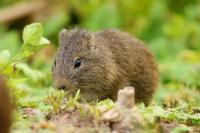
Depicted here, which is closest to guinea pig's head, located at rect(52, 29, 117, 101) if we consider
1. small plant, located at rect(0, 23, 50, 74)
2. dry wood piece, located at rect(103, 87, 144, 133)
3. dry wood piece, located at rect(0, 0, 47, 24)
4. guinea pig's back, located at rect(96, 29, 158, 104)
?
guinea pig's back, located at rect(96, 29, 158, 104)

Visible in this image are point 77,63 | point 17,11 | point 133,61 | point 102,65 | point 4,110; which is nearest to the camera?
point 4,110

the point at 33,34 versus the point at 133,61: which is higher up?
the point at 33,34

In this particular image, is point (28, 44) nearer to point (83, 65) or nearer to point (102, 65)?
point (83, 65)

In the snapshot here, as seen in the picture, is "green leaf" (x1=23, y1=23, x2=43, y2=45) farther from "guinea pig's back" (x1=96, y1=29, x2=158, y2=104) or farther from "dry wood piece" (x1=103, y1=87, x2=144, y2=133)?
"guinea pig's back" (x1=96, y1=29, x2=158, y2=104)

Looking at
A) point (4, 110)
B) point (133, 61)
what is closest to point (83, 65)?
point (133, 61)

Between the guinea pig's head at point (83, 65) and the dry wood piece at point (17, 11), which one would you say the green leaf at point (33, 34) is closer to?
the guinea pig's head at point (83, 65)

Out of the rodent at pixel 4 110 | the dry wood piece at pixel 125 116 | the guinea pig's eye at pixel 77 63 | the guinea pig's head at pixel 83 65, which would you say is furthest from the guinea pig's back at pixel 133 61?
the rodent at pixel 4 110
